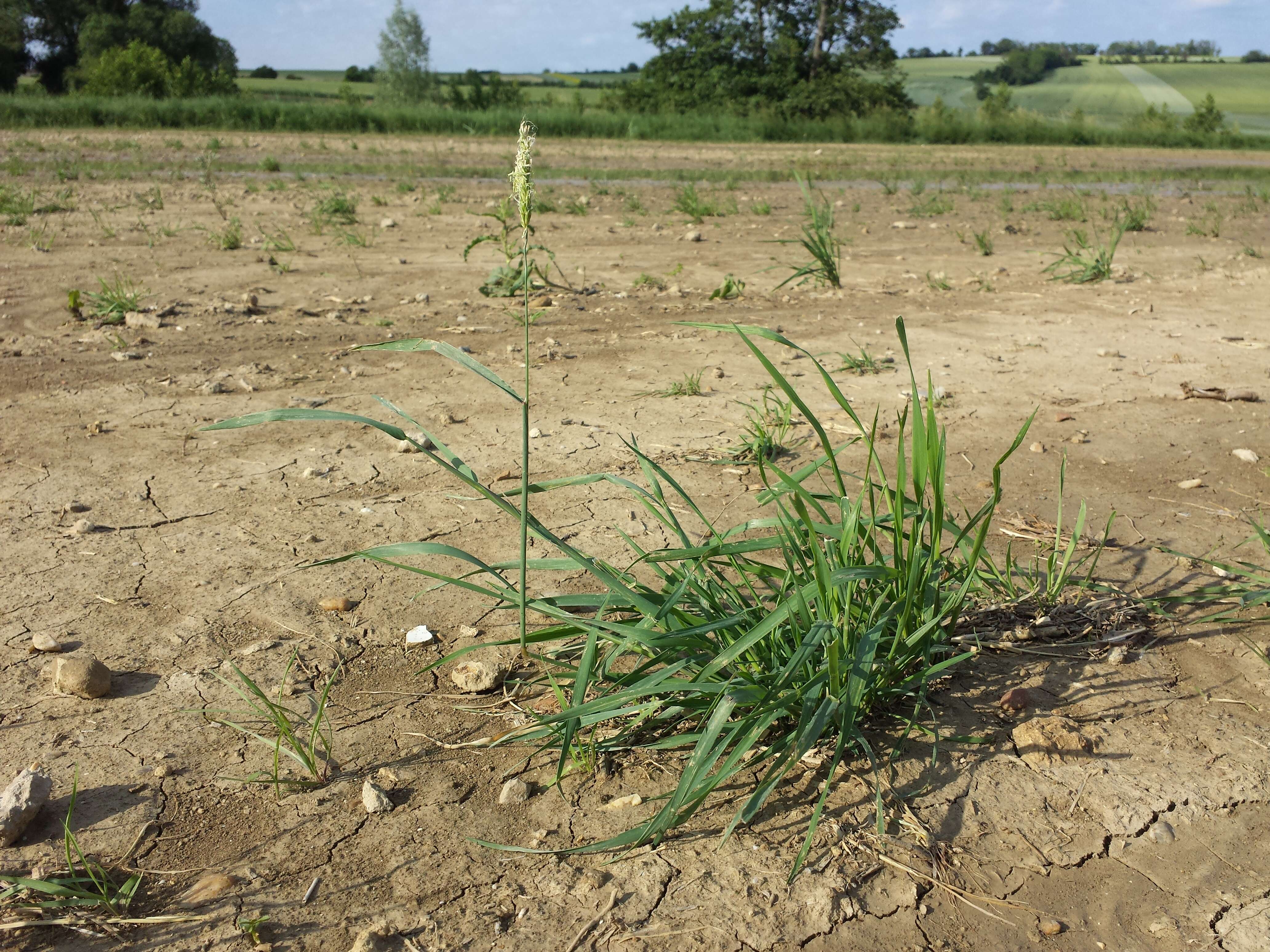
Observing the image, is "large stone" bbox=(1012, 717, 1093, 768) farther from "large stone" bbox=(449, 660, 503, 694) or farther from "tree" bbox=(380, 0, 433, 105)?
"tree" bbox=(380, 0, 433, 105)

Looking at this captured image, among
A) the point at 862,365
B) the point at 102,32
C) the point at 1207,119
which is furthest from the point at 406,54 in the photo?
the point at 862,365

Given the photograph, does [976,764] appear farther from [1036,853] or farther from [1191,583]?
[1191,583]

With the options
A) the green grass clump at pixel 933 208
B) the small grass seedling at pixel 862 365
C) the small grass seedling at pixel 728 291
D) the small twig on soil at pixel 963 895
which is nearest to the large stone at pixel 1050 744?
the small twig on soil at pixel 963 895

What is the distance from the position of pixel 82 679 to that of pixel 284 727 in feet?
1.63

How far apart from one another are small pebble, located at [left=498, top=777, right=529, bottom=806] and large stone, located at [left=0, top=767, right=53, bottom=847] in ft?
2.31

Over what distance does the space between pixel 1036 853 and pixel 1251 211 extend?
9318 mm

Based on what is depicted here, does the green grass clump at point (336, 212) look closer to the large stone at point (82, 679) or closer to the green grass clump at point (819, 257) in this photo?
the green grass clump at point (819, 257)

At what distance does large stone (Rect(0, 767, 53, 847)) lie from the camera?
4.64 feet

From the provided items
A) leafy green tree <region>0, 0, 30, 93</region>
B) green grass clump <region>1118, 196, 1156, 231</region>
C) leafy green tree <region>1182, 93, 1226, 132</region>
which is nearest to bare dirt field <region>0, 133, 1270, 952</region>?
green grass clump <region>1118, 196, 1156, 231</region>

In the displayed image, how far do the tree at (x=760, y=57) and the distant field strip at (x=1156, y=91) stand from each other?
911 cm

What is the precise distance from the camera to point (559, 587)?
2.19m

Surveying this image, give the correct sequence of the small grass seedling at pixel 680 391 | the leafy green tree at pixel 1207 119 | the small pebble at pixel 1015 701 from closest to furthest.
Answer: the small pebble at pixel 1015 701
the small grass seedling at pixel 680 391
the leafy green tree at pixel 1207 119

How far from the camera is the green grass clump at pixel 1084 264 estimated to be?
5176 millimetres

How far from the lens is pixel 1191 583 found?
2.17 metres
